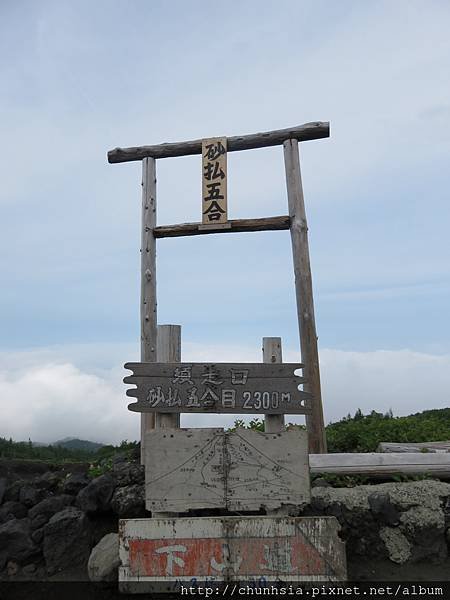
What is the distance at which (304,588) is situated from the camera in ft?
17.1

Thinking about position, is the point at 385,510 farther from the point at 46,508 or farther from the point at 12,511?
the point at 12,511

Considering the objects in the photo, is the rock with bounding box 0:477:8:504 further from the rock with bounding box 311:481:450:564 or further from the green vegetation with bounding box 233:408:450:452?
the rock with bounding box 311:481:450:564

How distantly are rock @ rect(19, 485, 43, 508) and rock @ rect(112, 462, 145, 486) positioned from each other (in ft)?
3.91

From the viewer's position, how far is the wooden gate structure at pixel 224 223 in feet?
26.3

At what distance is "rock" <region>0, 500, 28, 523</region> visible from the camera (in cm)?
713

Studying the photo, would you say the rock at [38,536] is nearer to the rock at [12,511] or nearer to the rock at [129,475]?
the rock at [12,511]

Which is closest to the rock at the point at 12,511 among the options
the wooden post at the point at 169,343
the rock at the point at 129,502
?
the rock at the point at 129,502

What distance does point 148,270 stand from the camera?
350 inches

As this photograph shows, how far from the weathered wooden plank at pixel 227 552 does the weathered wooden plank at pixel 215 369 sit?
1.58 m

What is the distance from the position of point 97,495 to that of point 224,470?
213cm

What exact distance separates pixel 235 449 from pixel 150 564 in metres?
1.48

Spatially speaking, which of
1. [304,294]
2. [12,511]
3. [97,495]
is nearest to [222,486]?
[97,495]

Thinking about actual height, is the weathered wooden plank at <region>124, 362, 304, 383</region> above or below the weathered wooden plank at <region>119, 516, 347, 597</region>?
above

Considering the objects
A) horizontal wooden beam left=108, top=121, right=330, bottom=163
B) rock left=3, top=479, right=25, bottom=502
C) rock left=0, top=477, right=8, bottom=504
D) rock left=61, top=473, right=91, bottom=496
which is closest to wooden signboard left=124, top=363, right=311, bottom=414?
rock left=61, top=473, right=91, bottom=496
